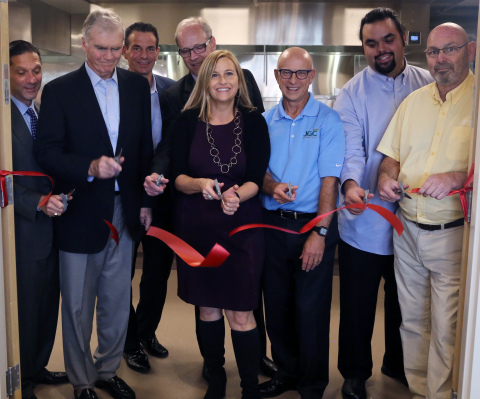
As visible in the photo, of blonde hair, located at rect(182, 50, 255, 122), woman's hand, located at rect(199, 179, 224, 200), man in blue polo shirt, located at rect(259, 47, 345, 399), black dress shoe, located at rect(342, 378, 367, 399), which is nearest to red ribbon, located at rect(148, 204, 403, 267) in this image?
man in blue polo shirt, located at rect(259, 47, 345, 399)

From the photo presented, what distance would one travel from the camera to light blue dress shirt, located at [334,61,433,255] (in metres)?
3.06

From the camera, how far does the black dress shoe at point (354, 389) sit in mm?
3168

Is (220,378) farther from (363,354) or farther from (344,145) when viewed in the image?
(344,145)

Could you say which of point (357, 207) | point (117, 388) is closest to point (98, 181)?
point (117, 388)

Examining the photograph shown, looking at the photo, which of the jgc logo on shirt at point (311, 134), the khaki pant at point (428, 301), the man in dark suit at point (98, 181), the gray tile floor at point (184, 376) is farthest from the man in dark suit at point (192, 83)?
the khaki pant at point (428, 301)

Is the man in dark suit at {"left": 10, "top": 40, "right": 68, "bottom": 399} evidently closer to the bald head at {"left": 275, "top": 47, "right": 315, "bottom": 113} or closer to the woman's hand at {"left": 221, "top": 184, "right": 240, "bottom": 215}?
the woman's hand at {"left": 221, "top": 184, "right": 240, "bottom": 215}

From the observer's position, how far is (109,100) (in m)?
2.94

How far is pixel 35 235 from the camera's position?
112 inches

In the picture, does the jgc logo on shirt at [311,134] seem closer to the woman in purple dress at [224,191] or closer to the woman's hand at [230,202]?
the woman in purple dress at [224,191]

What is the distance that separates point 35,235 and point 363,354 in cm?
182

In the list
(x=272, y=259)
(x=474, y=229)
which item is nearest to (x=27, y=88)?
(x=272, y=259)

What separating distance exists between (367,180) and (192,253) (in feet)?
3.36

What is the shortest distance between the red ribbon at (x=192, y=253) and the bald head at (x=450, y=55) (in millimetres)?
1274

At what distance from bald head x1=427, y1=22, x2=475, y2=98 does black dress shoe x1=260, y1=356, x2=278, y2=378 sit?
6.08 ft
